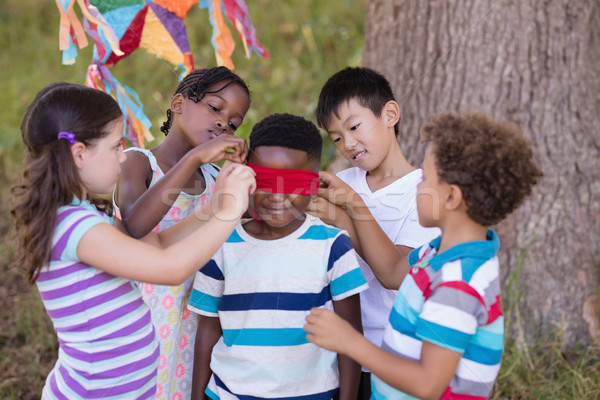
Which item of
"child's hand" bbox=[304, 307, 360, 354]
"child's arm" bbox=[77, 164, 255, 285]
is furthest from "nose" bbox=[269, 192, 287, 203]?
"child's hand" bbox=[304, 307, 360, 354]

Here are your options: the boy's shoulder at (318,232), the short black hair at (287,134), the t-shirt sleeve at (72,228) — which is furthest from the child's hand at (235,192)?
the t-shirt sleeve at (72,228)

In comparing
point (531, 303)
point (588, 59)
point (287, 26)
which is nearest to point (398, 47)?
point (588, 59)

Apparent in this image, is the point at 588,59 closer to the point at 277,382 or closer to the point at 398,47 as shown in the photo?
the point at 398,47

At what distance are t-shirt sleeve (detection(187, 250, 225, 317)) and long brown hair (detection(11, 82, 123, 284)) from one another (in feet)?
1.53

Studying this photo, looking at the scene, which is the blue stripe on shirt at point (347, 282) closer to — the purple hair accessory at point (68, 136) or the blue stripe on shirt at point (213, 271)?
the blue stripe on shirt at point (213, 271)

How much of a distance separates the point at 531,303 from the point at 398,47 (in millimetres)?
1589

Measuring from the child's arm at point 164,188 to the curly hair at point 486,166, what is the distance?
0.63 m

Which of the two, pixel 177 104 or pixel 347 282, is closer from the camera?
pixel 347 282

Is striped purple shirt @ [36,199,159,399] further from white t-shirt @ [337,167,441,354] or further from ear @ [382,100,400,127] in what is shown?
ear @ [382,100,400,127]

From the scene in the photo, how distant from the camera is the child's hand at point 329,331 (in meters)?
1.61

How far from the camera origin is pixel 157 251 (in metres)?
1.64

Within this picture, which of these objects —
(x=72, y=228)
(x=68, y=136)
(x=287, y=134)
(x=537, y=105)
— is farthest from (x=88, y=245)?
(x=537, y=105)

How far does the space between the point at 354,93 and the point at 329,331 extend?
1.05 meters

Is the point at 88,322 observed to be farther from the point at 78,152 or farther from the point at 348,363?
the point at 348,363
